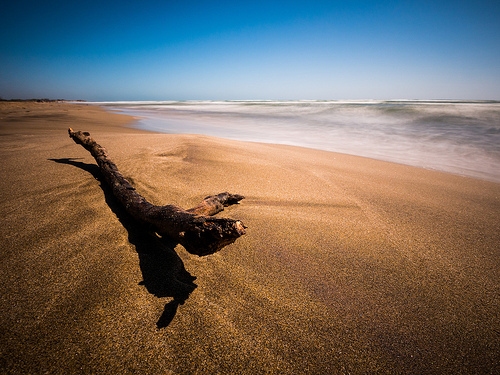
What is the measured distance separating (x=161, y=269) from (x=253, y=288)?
0.62 metres

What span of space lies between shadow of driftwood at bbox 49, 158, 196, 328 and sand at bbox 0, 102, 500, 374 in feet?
0.04

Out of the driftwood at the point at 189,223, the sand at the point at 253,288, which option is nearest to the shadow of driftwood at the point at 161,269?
the sand at the point at 253,288

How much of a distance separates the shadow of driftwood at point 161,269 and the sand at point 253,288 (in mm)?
11

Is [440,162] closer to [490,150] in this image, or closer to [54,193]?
[490,150]

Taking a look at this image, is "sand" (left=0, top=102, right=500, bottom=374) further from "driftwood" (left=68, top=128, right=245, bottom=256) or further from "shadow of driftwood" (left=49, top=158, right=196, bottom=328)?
"driftwood" (left=68, top=128, right=245, bottom=256)

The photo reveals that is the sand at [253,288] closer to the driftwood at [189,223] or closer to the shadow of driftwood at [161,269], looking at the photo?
the shadow of driftwood at [161,269]

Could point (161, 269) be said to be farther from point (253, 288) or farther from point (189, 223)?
point (253, 288)

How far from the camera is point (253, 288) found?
4.50 feet

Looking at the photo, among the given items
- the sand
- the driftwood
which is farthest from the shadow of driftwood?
the driftwood

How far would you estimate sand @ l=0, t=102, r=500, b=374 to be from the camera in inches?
39.3

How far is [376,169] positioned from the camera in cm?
435

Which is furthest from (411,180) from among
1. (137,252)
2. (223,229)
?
(137,252)

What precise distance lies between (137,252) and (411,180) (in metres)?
4.33

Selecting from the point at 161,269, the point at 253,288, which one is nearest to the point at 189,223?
the point at 161,269
